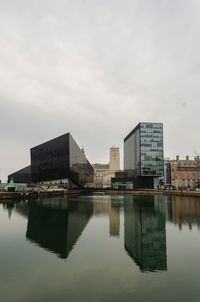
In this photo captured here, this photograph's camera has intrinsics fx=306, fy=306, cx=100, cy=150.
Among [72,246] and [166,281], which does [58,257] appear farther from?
[166,281]

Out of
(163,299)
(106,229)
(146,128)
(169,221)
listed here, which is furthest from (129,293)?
(146,128)

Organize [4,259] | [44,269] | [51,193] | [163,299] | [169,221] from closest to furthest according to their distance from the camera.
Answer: [163,299] → [44,269] → [4,259] → [169,221] → [51,193]

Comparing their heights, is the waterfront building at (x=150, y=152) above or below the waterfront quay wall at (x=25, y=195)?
above

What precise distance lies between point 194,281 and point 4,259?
1359 cm

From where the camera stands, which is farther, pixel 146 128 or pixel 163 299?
pixel 146 128

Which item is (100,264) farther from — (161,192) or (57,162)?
(57,162)

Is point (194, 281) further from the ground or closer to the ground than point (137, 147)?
closer to the ground

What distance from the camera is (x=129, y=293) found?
15859mm

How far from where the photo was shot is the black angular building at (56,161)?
152 meters

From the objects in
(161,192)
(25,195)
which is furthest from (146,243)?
(161,192)

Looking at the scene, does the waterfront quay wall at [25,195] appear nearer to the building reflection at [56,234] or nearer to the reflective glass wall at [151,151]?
the reflective glass wall at [151,151]

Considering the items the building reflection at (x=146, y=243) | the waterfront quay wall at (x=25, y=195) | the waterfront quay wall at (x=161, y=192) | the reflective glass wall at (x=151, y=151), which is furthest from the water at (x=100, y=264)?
the reflective glass wall at (x=151, y=151)

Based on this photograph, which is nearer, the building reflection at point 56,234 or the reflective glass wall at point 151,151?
the building reflection at point 56,234

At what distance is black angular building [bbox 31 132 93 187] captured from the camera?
500 feet
